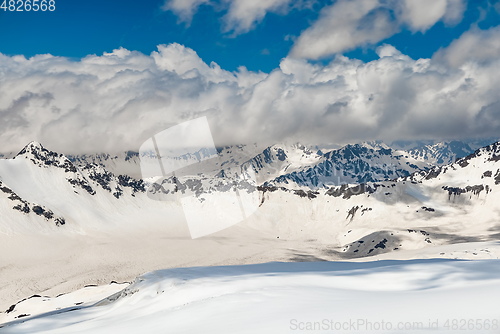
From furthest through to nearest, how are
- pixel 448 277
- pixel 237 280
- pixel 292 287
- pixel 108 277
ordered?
pixel 108 277
pixel 237 280
pixel 292 287
pixel 448 277

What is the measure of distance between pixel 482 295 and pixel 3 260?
17981cm

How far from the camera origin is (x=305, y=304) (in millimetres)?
17688

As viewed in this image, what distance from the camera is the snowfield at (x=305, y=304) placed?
13.0 m

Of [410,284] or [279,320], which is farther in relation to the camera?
[410,284]

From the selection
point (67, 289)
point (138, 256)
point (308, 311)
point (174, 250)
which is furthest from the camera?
point (174, 250)

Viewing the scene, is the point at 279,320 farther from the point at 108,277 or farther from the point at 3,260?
the point at 3,260

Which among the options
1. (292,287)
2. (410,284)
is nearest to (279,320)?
(292,287)

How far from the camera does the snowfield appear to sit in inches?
511

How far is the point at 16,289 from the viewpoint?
12469 cm

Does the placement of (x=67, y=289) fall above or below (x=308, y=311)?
below

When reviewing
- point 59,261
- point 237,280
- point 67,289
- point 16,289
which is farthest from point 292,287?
point 59,261

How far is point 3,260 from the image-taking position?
152m

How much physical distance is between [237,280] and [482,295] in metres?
15.1

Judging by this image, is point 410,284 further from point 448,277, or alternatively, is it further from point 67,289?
point 67,289
